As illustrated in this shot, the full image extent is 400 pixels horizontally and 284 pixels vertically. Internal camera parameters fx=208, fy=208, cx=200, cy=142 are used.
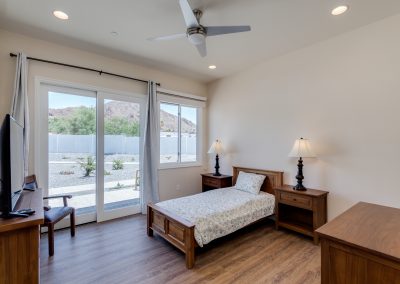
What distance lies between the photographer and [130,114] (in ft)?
13.2

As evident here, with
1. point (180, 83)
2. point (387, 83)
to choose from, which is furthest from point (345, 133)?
point (180, 83)

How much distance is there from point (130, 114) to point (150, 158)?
94cm

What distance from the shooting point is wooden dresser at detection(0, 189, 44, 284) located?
4.49 feet

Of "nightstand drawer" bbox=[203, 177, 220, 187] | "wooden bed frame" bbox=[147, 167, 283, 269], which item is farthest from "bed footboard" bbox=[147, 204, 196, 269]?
"nightstand drawer" bbox=[203, 177, 220, 187]

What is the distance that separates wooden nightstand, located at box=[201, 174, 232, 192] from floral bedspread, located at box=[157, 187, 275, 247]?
25.8 inches

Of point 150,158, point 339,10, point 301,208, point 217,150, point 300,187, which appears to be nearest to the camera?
point 339,10

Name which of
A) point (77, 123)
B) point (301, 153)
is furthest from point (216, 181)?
point (77, 123)

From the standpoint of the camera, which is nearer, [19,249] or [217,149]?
[19,249]

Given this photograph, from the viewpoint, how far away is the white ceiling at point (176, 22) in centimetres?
231

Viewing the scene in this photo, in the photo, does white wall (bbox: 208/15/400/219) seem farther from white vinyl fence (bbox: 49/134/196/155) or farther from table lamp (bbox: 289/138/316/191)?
white vinyl fence (bbox: 49/134/196/155)

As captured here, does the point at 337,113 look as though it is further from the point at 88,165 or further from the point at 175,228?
the point at 88,165

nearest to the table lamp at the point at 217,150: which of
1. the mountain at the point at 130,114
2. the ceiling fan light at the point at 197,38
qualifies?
the mountain at the point at 130,114

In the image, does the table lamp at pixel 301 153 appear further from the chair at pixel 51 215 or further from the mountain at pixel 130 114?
the chair at pixel 51 215

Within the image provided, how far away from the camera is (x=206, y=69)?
14.1 feet
